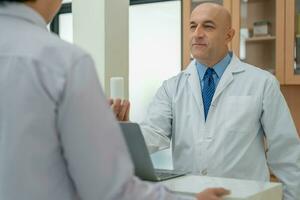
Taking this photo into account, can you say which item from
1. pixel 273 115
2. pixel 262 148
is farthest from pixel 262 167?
pixel 273 115

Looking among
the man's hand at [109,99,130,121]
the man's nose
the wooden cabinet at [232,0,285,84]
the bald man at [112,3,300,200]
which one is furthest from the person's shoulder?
the wooden cabinet at [232,0,285,84]

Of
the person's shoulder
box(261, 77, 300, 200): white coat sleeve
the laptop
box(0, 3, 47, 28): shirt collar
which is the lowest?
box(261, 77, 300, 200): white coat sleeve

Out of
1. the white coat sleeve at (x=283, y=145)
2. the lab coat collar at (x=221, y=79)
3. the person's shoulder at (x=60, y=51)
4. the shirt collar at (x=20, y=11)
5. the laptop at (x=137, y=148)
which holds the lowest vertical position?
the white coat sleeve at (x=283, y=145)

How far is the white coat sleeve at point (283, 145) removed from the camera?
1798 millimetres

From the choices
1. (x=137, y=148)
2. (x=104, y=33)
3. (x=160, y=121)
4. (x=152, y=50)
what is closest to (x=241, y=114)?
(x=160, y=121)

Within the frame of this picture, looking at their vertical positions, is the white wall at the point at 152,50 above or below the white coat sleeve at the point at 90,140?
above

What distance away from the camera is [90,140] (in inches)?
27.5

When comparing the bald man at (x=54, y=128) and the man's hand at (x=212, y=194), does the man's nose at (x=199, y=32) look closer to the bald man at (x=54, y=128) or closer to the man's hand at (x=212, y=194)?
the man's hand at (x=212, y=194)

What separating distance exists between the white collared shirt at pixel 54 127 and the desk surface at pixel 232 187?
0.33 m

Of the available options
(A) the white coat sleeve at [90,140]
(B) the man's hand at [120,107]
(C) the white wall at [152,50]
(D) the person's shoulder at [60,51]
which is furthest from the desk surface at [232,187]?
(C) the white wall at [152,50]

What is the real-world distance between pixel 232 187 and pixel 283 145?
2.66 ft

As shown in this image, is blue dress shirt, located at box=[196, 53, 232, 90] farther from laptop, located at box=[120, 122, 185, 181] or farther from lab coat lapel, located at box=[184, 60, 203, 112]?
laptop, located at box=[120, 122, 185, 181]

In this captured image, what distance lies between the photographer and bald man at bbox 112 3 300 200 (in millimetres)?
1834

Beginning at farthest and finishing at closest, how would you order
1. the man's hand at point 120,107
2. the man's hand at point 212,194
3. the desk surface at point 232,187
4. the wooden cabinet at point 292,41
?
the wooden cabinet at point 292,41 < the man's hand at point 120,107 < the desk surface at point 232,187 < the man's hand at point 212,194
